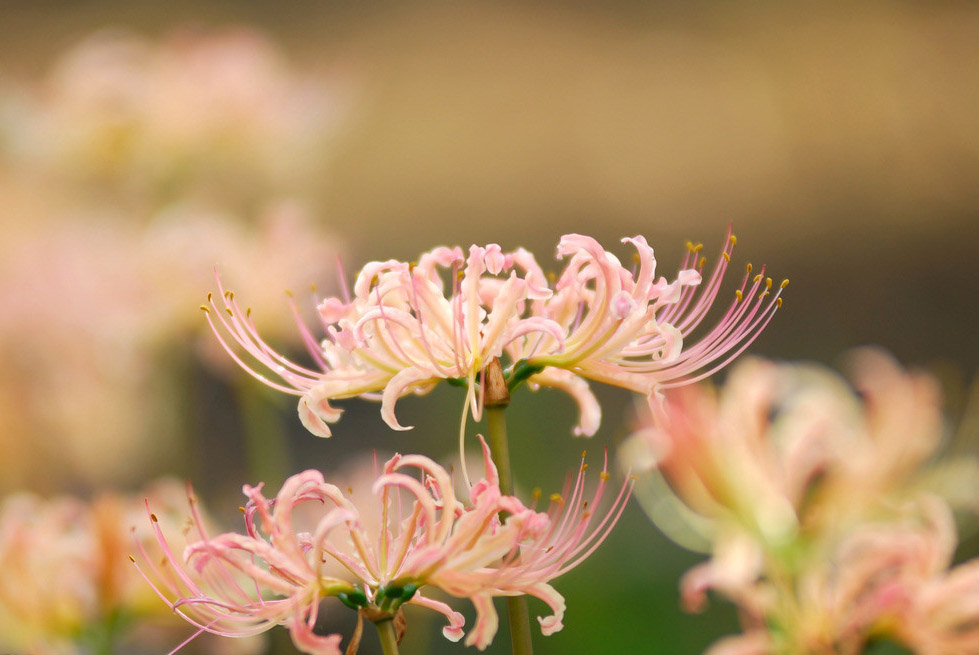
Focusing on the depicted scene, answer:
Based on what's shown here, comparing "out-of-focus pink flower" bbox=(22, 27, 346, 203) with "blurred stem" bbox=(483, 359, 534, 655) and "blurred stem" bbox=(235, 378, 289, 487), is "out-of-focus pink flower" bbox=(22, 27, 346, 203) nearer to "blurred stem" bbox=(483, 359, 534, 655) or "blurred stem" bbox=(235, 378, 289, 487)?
"blurred stem" bbox=(235, 378, 289, 487)

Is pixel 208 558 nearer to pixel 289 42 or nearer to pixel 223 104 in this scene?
pixel 223 104

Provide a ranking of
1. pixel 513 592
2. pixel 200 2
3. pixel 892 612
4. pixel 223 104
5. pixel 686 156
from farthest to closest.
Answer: pixel 200 2, pixel 686 156, pixel 223 104, pixel 892 612, pixel 513 592

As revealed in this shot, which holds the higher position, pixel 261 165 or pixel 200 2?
pixel 200 2

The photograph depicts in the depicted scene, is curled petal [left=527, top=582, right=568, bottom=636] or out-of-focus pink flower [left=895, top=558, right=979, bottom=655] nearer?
curled petal [left=527, top=582, right=568, bottom=636]

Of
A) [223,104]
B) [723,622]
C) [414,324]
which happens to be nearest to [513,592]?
[414,324]

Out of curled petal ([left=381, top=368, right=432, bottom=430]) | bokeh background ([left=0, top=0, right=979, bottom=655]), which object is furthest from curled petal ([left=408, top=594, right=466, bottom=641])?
bokeh background ([left=0, top=0, right=979, bottom=655])

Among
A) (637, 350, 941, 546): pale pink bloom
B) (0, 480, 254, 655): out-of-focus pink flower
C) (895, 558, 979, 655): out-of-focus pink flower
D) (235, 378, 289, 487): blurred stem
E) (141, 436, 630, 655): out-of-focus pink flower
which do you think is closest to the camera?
(141, 436, 630, 655): out-of-focus pink flower

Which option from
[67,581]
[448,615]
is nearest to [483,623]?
[448,615]

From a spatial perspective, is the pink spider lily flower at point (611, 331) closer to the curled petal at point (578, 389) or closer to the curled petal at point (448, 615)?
the curled petal at point (578, 389)

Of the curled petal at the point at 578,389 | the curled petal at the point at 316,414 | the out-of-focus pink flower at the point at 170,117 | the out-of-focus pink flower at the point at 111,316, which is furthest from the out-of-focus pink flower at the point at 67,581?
the out-of-focus pink flower at the point at 170,117
